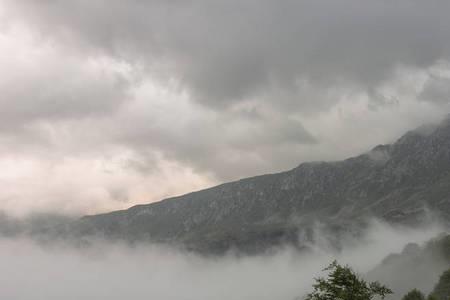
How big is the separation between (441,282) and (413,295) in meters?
72.2

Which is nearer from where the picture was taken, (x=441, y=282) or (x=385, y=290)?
(x=385, y=290)

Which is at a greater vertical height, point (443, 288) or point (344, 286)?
point (344, 286)

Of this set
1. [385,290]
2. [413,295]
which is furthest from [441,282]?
[385,290]

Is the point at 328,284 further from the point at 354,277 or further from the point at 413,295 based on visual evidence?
the point at 413,295

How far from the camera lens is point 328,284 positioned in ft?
167

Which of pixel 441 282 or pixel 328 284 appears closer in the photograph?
pixel 328 284

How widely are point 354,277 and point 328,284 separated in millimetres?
2539

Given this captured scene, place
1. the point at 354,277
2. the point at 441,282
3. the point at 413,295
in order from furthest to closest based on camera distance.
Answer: the point at 441,282 → the point at 413,295 → the point at 354,277

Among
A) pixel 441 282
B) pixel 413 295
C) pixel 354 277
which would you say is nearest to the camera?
pixel 354 277

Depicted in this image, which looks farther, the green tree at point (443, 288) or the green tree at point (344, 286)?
the green tree at point (443, 288)

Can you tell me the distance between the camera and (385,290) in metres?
52.5

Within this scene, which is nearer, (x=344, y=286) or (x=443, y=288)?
(x=344, y=286)

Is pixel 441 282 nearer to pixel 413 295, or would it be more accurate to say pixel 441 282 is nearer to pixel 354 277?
pixel 413 295

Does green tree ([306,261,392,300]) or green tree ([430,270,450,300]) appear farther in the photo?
green tree ([430,270,450,300])
